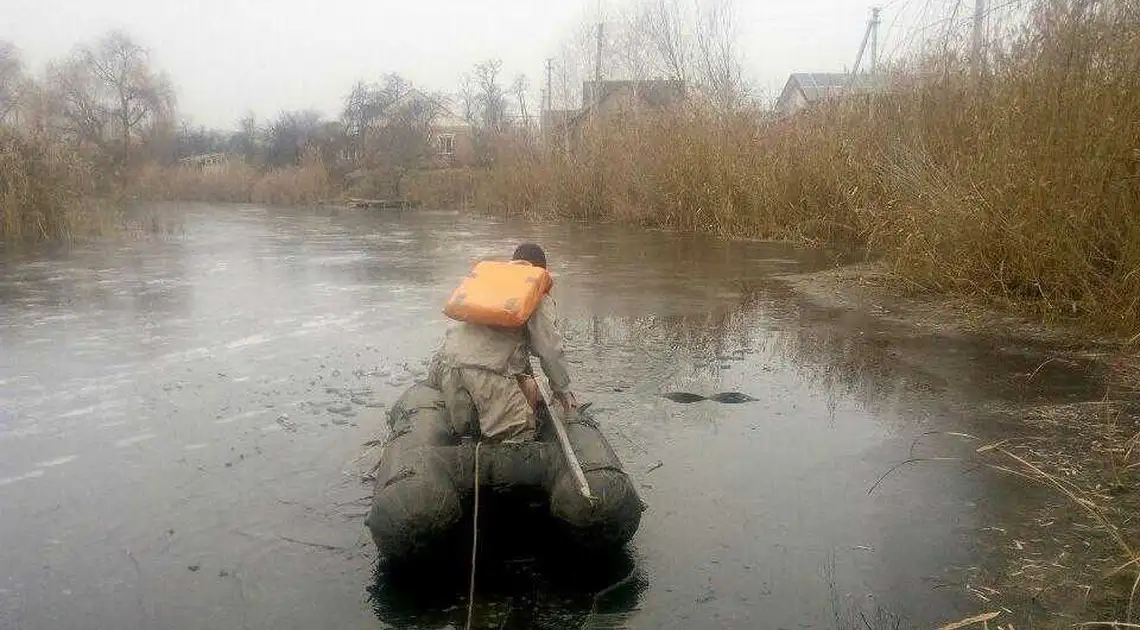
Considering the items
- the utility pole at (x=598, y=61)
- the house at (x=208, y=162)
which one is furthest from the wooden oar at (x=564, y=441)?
the house at (x=208, y=162)

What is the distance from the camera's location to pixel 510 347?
458 centimetres

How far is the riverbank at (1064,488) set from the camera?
356 centimetres

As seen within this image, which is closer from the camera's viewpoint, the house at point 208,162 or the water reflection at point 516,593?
the water reflection at point 516,593

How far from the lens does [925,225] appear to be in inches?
416

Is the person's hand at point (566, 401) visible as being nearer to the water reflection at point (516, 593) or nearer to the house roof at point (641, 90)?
the water reflection at point (516, 593)

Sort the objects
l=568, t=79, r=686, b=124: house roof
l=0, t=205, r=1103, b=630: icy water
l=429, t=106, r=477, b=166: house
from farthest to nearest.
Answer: l=429, t=106, r=477, b=166: house → l=568, t=79, r=686, b=124: house roof → l=0, t=205, r=1103, b=630: icy water

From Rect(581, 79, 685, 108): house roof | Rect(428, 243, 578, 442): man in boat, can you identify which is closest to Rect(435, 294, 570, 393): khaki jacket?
Rect(428, 243, 578, 442): man in boat

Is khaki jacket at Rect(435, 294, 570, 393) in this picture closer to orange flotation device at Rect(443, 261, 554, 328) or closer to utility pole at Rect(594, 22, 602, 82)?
orange flotation device at Rect(443, 261, 554, 328)

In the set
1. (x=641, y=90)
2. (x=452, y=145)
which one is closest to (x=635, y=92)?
(x=641, y=90)

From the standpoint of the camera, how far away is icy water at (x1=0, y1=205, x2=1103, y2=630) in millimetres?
3646

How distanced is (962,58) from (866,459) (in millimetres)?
7470

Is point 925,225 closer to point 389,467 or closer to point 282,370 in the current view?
point 282,370

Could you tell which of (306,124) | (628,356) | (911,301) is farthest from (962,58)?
(306,124)

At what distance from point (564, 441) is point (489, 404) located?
0.61 metres
